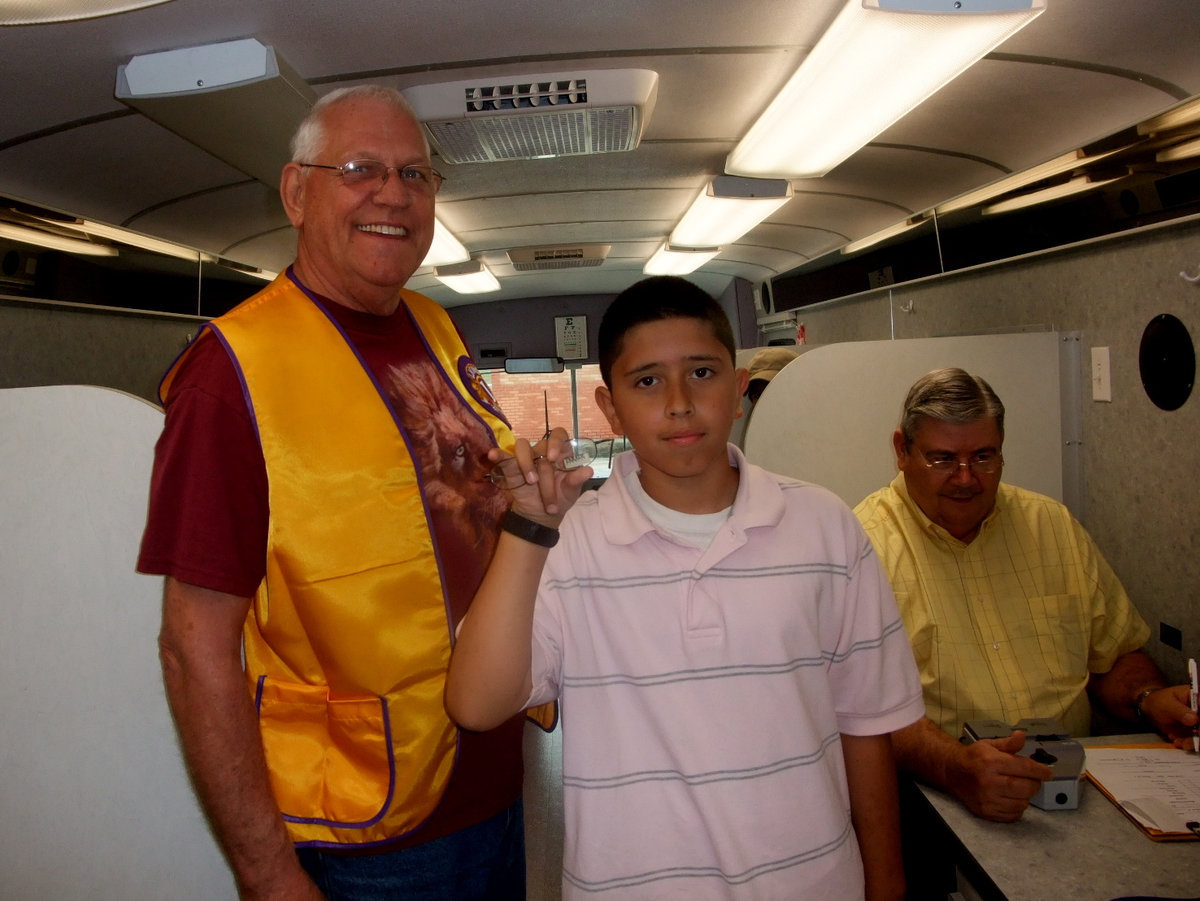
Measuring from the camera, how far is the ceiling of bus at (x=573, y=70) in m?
1.84

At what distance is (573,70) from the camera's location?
89.8 inches

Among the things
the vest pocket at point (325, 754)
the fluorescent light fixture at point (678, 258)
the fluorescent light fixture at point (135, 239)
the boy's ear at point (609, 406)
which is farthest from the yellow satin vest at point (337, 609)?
the fluorescent light fixture at point (678, 258)

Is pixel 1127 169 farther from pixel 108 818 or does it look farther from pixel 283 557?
pixel 108 818

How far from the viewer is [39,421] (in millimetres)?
1387

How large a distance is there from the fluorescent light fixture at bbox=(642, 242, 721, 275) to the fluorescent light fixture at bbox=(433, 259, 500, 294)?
145 cm

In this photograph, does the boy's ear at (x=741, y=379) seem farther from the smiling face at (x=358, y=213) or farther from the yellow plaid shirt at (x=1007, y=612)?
the yellow plaid shirt at (x=1007, y=612)

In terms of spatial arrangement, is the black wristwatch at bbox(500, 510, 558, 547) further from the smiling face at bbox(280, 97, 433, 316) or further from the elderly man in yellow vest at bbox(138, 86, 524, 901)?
the smiling face at bbox(280, 97, 433, 316)

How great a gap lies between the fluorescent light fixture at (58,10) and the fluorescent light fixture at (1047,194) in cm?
281

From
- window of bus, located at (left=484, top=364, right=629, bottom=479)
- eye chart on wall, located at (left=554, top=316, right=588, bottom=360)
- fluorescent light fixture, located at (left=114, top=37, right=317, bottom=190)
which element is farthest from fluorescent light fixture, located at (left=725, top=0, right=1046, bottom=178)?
window of bus, located at (left=484, top=364, right=629, bottom=479)

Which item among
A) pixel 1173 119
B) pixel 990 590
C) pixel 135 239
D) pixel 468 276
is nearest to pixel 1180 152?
pixel 1173 119

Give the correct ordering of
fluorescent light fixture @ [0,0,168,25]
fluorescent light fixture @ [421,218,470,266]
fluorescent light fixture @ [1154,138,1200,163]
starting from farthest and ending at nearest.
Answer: fluorescent light fixture @ [421,218,470,266], fluorescent light fixture @ [1154,138,1200,163], fluorescent light fixture @ [0,0,168,25]

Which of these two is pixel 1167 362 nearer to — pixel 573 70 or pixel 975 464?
pixel 975 464

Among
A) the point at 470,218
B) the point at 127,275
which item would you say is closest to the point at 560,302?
A: the point at 470,218

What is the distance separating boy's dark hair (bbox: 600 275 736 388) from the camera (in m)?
1.30
